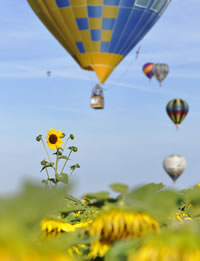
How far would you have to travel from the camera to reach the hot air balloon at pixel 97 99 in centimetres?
3759

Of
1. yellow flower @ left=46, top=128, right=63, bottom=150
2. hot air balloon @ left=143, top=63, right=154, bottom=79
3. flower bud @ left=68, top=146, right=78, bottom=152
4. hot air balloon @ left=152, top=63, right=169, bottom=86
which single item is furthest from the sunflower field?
hot air balloon @ left=143, top=63, right=154, bottom=79

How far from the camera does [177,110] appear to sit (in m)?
42.8

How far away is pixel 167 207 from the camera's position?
4.65 ft

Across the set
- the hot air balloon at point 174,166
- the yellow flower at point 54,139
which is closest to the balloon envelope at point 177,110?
the hot air balloon at point 174,166

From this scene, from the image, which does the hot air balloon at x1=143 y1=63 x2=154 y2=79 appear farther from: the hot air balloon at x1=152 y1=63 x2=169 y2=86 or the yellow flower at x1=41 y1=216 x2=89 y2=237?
the yellow flower at x1=41 y1=216 x2=89 y2=237

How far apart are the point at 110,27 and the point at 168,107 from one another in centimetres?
1544

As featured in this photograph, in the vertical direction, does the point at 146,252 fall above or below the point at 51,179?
above

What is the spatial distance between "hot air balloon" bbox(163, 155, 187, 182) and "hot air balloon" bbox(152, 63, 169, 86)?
862 centimetres

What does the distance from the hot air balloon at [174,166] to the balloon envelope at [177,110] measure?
13.7 ft

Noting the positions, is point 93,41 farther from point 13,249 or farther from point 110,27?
point 13,249

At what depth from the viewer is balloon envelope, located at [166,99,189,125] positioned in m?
42.8

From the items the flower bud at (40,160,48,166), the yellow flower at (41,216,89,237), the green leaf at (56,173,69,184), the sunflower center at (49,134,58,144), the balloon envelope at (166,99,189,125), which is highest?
the balloon envelope at (166,99,189,125)

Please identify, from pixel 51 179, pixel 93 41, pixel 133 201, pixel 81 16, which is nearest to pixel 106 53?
pixel 93 41

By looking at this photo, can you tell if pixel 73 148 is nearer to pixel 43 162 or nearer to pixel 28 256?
pixel 43 162
